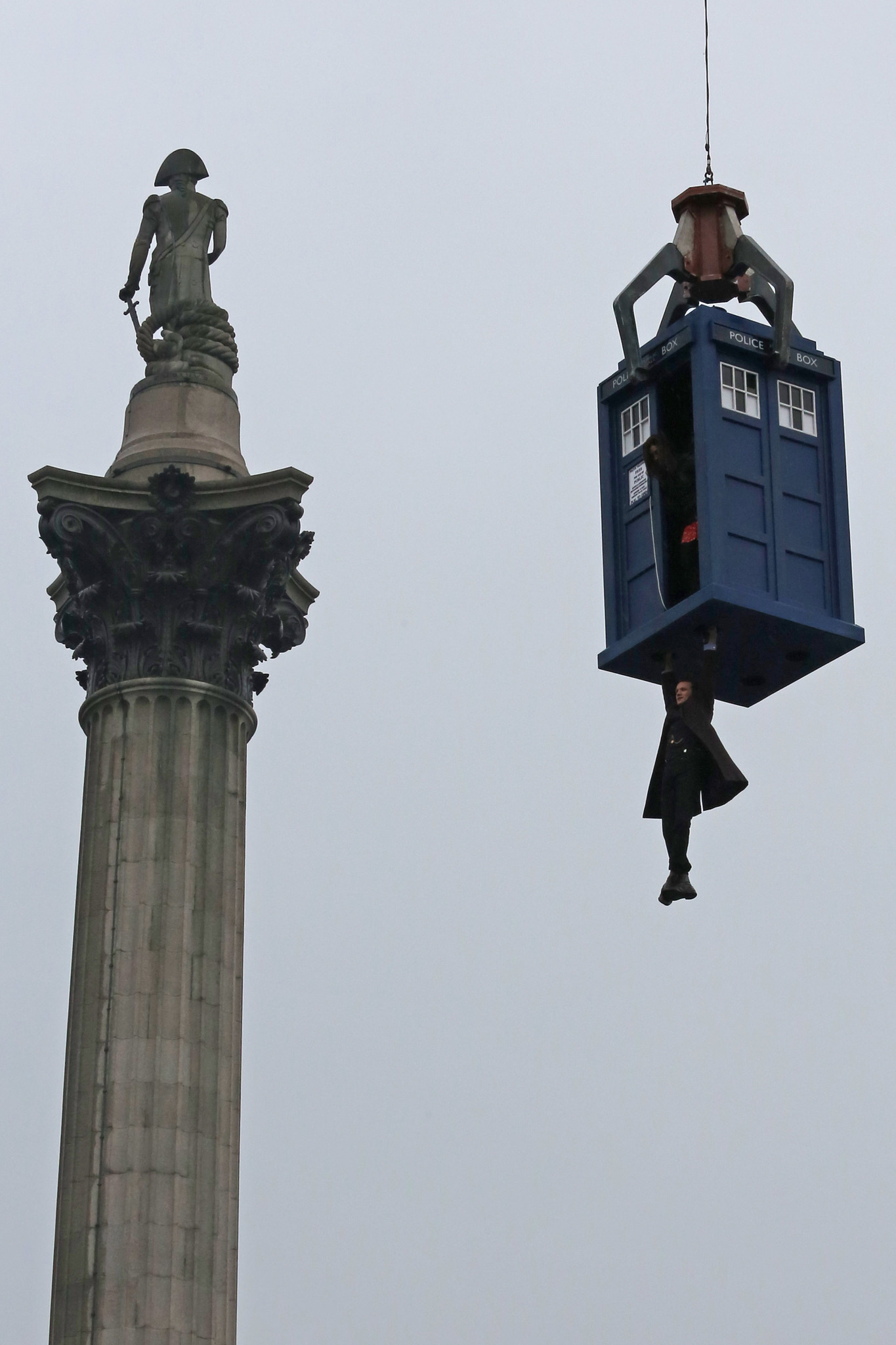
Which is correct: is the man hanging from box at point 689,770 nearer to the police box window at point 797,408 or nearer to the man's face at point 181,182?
the police box window at point 797,408

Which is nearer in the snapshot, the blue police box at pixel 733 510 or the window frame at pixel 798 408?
the blue police box at pixel 733 510

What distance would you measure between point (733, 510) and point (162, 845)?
18189 mm

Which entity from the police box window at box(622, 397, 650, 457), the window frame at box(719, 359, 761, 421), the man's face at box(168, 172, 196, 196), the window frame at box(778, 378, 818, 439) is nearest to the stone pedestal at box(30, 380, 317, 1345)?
the man's face at box(168, 172, 196, 196)

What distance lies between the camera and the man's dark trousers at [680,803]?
78.9 ft

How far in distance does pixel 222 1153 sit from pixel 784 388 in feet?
58.2

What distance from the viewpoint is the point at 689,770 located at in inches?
949

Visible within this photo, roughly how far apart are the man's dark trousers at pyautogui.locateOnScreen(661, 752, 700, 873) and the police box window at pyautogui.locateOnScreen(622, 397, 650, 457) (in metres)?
3.11

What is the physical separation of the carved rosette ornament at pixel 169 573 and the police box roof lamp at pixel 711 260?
16898 millimetres

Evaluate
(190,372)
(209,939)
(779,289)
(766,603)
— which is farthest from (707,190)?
(190,372)

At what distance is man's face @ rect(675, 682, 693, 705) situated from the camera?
24438 mm

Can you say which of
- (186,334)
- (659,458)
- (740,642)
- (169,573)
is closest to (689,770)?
(740,642)

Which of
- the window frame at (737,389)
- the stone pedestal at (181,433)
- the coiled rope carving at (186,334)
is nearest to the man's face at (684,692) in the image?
the window frame at (737,389)

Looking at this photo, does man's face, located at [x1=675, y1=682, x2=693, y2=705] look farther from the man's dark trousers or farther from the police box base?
the man's dark trousers

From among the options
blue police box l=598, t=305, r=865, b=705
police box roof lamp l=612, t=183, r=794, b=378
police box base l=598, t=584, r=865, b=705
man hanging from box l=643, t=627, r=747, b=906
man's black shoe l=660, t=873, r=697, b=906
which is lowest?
man's black shoe l=660, t=873, r=697, b=906
